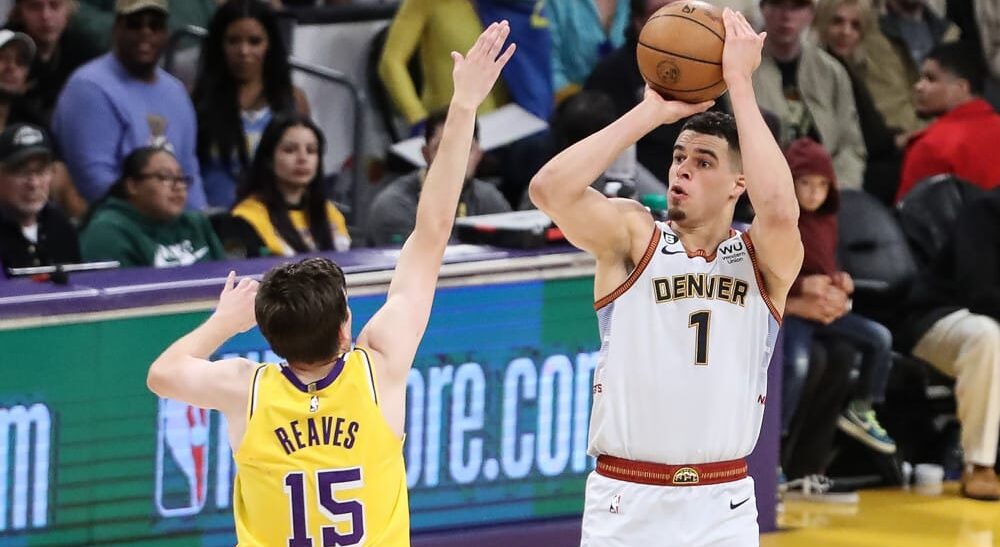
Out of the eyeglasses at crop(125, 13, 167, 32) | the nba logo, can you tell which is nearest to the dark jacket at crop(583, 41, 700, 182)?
the eyeglasses at crop(125, 13, 167, 32)

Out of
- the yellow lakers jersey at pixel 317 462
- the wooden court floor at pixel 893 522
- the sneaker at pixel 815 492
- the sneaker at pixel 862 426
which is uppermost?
the yellow lakers jersey at pixel 317 462

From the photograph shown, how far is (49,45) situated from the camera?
9.34 meters

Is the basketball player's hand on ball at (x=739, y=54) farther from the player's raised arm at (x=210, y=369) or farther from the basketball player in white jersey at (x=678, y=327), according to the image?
the player's raised arm at (x=210, y=369)

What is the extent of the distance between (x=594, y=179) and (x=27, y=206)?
11.5 ft

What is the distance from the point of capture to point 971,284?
9781mm

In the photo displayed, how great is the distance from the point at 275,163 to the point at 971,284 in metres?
3.79

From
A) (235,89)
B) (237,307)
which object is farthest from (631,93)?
(237,307)

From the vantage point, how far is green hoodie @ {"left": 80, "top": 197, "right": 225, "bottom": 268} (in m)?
8.14

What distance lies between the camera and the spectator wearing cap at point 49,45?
30.2 ft

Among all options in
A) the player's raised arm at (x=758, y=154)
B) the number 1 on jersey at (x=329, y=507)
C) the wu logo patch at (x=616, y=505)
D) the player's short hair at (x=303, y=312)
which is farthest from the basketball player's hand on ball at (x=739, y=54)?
the number 1 on jersey at (x=329, y=507)

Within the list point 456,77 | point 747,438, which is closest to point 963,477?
point 747,438

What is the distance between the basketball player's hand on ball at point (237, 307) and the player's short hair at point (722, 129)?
1.57 meters

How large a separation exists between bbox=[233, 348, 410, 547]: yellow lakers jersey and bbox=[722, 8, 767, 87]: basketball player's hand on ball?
1483 mm

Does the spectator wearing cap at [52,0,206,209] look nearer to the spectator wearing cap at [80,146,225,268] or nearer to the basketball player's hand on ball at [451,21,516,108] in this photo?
the spectator wearing cap at [80,146,225,268]
